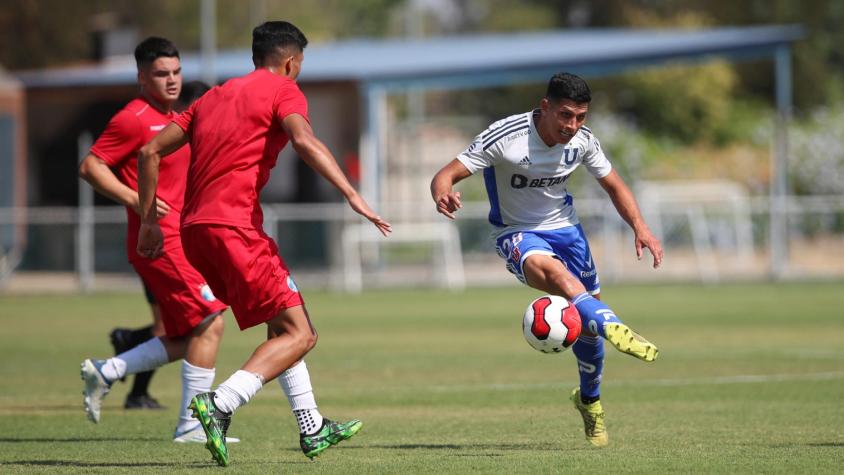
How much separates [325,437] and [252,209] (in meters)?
1.35

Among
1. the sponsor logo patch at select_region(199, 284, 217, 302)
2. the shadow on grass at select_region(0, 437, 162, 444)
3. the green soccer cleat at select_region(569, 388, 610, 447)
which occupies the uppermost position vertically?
the sponsor logo patch at select_region(199, 284, 217, 302)

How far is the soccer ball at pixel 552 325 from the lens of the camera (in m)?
7.90

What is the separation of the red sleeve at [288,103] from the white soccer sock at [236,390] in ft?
4.68

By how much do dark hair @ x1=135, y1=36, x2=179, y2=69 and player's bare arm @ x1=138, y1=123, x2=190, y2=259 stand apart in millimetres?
1752

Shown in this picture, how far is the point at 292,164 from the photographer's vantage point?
123ft

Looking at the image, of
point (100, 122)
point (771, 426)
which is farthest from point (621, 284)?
point (771, 426)

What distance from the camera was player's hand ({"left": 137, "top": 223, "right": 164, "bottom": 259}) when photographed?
8.26 meters

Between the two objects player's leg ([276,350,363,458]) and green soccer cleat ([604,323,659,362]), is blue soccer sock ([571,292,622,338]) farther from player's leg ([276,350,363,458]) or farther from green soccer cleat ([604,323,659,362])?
player's leg ([276,350,363,458])

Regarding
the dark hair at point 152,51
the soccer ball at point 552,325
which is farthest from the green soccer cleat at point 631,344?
the dark hair at point 152,51

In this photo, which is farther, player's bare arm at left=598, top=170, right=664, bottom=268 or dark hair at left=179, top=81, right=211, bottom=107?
dark hair at left=179, top=81, right=211, bottom=107

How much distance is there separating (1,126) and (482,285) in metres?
13.0

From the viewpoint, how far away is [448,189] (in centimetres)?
820

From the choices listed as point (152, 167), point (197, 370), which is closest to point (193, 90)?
point (197, 370)

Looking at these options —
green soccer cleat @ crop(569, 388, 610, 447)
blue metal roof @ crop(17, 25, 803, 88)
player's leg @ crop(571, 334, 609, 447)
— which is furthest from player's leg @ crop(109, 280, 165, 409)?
blue metal roof @ crop(17, 25, 803, 88)
